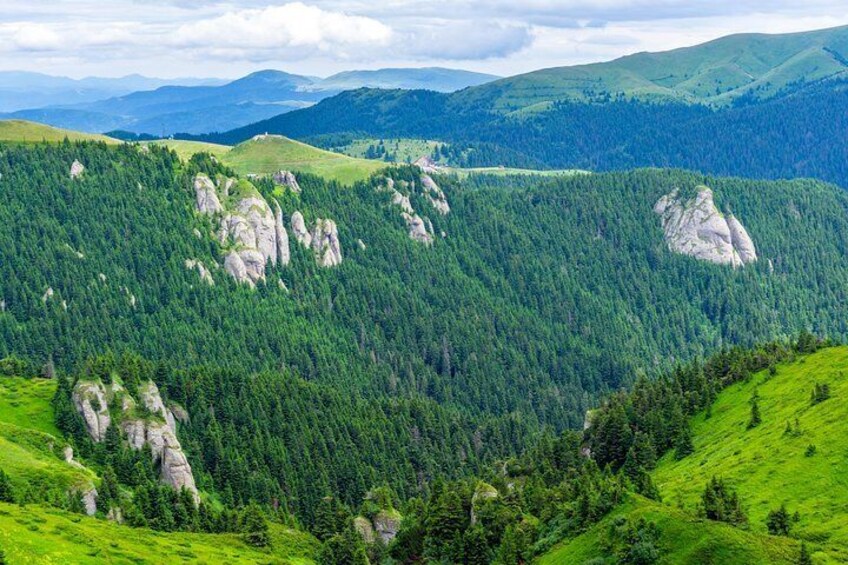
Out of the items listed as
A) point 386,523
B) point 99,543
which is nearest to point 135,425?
point 386,523

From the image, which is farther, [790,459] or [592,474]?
[592,474]

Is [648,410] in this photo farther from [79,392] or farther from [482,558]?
[79,392]

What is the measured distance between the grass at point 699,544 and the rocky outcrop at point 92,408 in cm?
11220

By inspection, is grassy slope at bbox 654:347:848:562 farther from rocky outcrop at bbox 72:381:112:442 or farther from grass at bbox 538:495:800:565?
rocky outcrop at bbox 72:381:112:442

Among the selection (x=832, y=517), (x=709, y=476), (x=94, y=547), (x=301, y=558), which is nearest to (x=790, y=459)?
(x=709, y=476)

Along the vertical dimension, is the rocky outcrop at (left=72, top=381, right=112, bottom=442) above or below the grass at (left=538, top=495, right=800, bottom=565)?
below

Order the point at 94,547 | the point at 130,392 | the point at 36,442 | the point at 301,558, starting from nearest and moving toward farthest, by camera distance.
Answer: the point at 94,547 → the point at 301,558 → the point at 36,442 → the point at 130,392

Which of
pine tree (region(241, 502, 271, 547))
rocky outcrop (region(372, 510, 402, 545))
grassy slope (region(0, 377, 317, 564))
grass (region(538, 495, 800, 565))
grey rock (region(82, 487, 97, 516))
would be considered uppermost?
grass (region(538, 495, 800, 565))

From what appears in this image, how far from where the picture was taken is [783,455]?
400 ft

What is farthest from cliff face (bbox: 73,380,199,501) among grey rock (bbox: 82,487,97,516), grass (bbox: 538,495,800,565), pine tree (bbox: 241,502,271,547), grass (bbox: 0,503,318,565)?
grass (bbox: 538,495,800,565)

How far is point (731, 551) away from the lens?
79.9 metres

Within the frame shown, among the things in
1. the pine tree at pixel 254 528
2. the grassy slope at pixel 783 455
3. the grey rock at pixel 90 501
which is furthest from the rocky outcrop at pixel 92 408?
the grassy slope at pixel 783 455

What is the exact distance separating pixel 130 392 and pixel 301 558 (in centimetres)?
6887

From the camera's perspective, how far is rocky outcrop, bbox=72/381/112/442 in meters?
177
